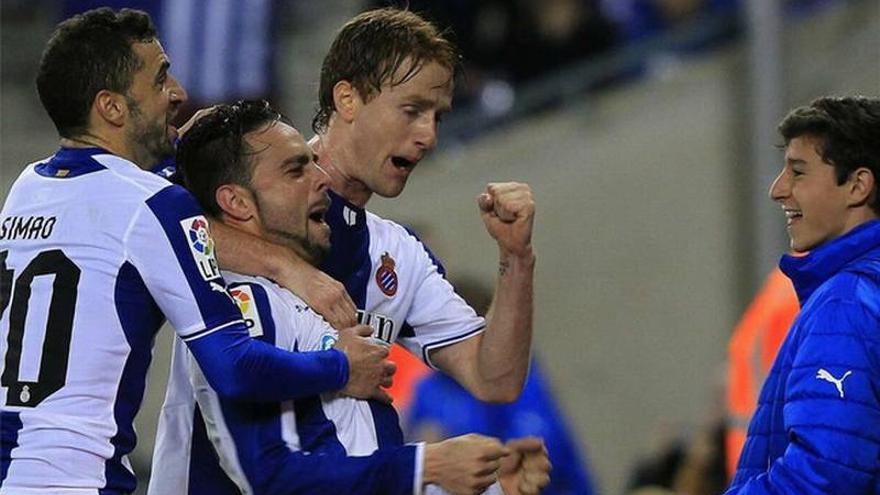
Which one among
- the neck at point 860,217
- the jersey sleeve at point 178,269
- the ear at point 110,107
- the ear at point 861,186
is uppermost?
the ear at point 110,107

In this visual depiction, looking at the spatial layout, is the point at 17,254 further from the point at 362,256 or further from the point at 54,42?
the point at 362,256

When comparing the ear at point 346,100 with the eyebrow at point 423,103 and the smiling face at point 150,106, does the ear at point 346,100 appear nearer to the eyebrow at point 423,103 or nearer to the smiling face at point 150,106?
the eyebrow at point 423,103

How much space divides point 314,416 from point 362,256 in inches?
20.3

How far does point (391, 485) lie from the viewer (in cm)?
453

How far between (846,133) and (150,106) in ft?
5.20

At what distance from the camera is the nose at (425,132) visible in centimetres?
495

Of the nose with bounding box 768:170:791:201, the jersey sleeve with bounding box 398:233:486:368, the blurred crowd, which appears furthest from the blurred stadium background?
the nose with bounding box 768:170:791:201

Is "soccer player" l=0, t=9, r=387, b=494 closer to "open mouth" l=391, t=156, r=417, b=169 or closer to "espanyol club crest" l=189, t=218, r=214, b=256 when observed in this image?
"espanyol club crest" l=189, t=218, r=214, b=256

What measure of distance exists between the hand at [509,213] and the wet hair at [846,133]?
0.66 metres

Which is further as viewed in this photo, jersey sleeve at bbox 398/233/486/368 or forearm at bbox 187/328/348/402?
jersey sleeve at bbox 398/233/486/368

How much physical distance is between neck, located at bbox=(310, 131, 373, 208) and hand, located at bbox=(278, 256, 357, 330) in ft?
0.98

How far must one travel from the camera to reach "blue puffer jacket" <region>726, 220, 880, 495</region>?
14.6ft

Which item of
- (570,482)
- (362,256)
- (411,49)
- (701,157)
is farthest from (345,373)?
(701,157)

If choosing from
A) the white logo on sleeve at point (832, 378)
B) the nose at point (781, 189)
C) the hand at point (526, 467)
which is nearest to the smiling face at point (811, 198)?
the nose at point (781, 189)
